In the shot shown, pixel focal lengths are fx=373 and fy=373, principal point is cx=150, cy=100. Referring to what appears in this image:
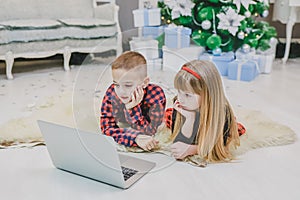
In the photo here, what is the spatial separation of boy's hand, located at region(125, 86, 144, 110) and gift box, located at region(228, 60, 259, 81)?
1341mm

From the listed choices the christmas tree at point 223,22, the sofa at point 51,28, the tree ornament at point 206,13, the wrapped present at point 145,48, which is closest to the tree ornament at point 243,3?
the christmas tree at point 223,22

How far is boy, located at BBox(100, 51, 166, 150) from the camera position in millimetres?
1091

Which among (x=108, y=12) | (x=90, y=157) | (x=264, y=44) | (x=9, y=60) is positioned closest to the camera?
(x=90, y=157)

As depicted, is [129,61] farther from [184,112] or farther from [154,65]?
[184,112]

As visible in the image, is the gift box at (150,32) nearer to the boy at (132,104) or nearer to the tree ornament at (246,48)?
the boy at (132,104)

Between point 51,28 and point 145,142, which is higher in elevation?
point 51,28

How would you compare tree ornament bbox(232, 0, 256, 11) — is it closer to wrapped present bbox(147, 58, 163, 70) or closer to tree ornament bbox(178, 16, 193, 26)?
tree ornament bbox(178, 16, 193, 26)

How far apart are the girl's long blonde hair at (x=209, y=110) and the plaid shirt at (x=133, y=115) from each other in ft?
0.24

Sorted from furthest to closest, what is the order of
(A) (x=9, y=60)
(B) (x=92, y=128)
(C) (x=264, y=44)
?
(C) (x=264, y=44) < (A) (x=9, y=60) < (B) (x=92, y=128)

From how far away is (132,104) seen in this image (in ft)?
3.69

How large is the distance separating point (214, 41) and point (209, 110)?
1.30m

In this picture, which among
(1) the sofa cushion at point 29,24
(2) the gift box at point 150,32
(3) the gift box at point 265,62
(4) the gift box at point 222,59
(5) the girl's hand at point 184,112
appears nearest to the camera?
(5) the girl's hand at point 184,112

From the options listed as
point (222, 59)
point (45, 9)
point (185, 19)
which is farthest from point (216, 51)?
point (45, 9)

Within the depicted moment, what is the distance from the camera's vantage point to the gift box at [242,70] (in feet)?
7.62
